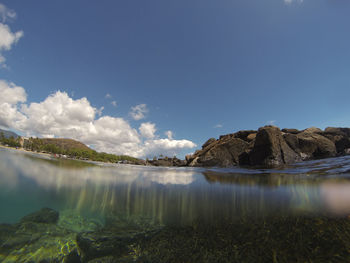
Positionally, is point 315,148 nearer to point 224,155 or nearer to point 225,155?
point 225,155

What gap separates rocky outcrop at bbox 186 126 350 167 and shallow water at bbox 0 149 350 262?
31.6 ft

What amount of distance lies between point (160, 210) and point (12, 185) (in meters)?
9.82

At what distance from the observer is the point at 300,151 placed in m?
21.7

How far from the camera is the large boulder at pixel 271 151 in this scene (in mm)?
17797

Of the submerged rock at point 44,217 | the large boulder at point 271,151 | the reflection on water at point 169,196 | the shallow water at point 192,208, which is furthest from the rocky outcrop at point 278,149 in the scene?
the submerged rock at point 44,217

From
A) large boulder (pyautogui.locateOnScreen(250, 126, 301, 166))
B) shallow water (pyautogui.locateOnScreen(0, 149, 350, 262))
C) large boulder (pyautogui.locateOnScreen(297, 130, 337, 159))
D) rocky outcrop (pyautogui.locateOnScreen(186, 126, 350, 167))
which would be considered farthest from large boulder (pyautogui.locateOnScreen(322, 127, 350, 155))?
shallow water (pyautogui.locateOnScreen(0, 149, 350, 262))

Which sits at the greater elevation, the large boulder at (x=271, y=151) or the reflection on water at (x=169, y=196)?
the large boulder at (x=271, y=151)

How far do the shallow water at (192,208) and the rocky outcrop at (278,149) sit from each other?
31.6 feet

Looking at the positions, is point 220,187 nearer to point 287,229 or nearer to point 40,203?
point 287,229

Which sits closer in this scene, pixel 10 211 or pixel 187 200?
pixel 187 200

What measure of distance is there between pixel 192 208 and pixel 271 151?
1609 cm

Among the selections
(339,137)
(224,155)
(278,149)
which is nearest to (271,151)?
(278,149)

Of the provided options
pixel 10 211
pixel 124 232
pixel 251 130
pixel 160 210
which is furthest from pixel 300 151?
pixel 10 211

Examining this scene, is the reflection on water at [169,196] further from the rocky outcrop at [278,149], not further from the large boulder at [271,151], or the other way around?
the rocky outcrop at [278,149]
